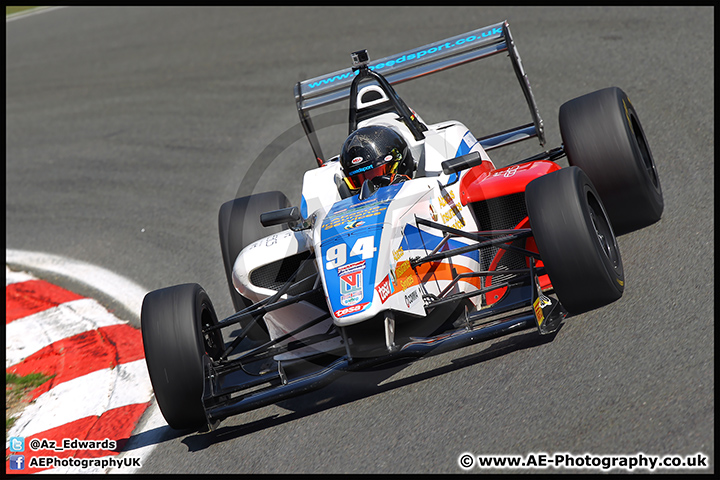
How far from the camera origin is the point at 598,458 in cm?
395

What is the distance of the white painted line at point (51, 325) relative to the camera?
7.34 m

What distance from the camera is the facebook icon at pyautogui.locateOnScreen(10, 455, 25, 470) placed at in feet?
17.8

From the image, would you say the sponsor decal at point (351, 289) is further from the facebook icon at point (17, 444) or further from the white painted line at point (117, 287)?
the facebook icon at point (17, 444)

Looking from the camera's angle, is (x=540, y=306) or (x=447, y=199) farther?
(x=447, y=199)

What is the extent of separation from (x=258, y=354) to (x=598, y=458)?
2.28 meters

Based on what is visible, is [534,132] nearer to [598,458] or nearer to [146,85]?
[598,458]

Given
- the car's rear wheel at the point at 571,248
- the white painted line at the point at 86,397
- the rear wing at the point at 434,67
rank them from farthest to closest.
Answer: the rear wing at the point at 434,67 → the white painted line at the point at 86,397 → the car's rear wheel at the point at 571,248

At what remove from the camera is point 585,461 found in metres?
3.95

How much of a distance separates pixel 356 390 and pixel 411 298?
748mm

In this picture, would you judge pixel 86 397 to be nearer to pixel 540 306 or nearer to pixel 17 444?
pixel 17 444

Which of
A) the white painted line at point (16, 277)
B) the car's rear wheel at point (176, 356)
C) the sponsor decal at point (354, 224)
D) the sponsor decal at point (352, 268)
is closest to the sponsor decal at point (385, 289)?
the sponsor decal at point (352, 268)

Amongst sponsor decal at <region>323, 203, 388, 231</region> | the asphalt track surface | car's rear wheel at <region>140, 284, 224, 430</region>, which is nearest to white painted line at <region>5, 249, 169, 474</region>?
the asphalt track surface

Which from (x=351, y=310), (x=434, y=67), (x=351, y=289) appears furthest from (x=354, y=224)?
(x=434, y=67)

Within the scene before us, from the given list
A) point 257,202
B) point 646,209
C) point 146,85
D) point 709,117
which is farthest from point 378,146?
point 146,85
